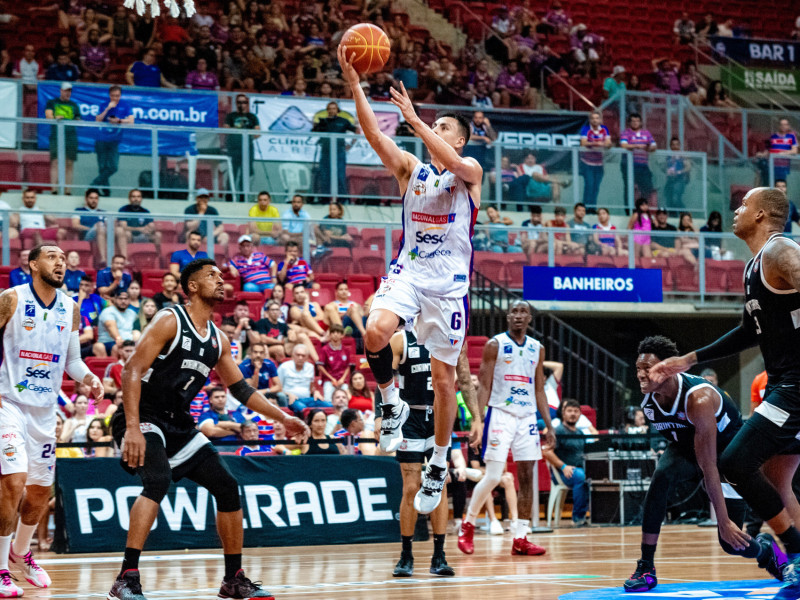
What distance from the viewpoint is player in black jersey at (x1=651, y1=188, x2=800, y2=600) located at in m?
6.38

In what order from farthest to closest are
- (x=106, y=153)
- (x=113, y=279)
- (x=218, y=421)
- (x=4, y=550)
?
(x=106, y=153) → (x=113, y=279) → (x=218, y=421) → (x=4, y=550)

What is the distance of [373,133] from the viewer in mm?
7133

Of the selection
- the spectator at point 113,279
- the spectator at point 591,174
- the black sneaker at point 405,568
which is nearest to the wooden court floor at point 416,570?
the black sneaker at point 405,568

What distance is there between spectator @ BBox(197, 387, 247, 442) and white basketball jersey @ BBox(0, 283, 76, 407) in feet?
15.1

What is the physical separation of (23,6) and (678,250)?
42.6 ft

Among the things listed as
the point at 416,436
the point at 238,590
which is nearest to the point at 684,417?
the point at 416,436

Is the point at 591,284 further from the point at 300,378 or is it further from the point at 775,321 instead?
the point at 775,321

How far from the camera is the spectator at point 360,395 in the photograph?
14.8 m

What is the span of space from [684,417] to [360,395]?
7608 mm

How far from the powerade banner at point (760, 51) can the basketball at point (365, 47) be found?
2022 centimetres

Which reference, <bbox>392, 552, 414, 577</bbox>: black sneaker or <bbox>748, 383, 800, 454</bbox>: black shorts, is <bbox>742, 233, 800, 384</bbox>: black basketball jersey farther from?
<bbox>392, 552, 414, 577</bbox>: black sneaker

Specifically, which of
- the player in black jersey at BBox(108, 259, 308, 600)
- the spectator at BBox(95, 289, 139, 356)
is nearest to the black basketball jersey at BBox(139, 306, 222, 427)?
the player in black jersey at BBox(108, 259, 308, 600)

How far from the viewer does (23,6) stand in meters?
21.5

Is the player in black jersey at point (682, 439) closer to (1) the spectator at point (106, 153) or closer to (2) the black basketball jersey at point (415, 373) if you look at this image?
(2) the black basketball jersey at point (415, 373)
